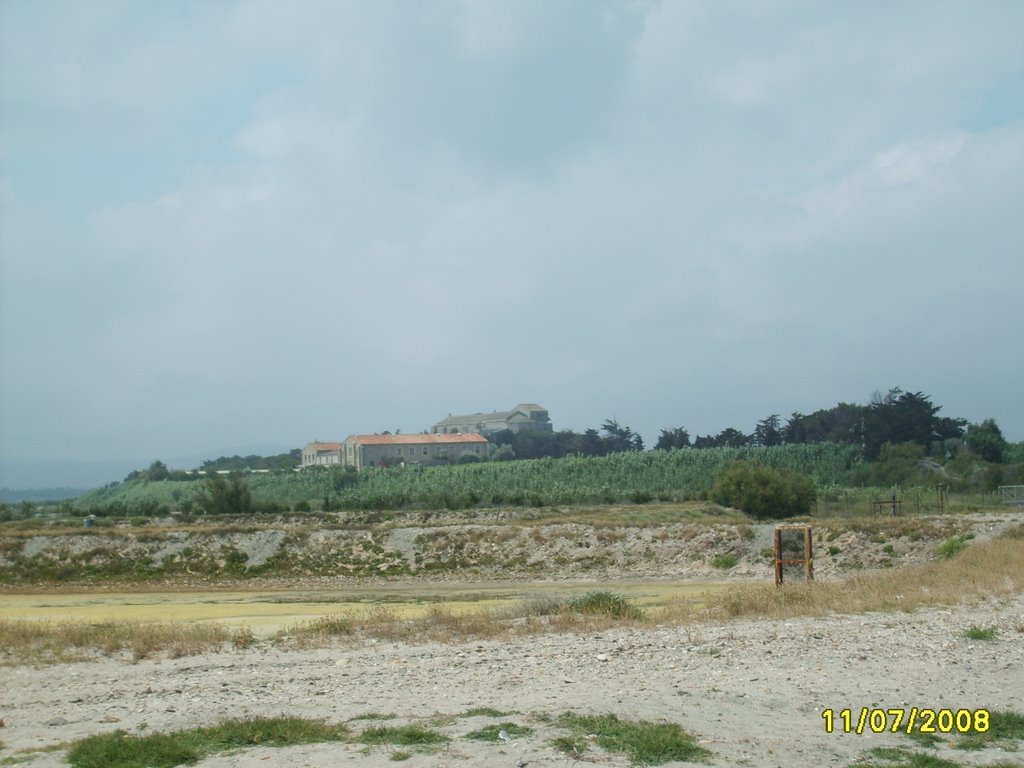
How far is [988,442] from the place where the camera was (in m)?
98.9

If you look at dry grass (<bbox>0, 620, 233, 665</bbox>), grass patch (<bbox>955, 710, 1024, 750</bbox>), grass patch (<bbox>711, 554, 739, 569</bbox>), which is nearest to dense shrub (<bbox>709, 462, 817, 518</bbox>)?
grass patch (<bbox>711, 554, 739, 569</bbox>)

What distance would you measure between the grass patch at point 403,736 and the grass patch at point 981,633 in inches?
348

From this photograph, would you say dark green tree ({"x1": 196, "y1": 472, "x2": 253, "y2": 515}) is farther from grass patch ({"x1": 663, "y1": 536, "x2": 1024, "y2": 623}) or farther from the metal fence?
grass patch ({"x1": 663, "y1": 536, "x2": 1024, "y2": 623})

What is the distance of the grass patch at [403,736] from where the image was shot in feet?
30.3

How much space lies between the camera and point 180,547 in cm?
5175

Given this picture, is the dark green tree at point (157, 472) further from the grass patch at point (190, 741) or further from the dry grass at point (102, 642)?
the grass patch at point (190, 741)

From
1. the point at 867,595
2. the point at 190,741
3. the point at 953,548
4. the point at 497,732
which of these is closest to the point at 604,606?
the point at 867,595

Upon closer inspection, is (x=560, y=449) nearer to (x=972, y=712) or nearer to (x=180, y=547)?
(x=180, y=547)

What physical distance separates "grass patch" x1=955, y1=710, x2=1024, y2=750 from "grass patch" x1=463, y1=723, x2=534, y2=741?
4.01 m

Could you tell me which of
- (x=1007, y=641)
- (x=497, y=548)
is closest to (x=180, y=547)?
(x=497, y=548)

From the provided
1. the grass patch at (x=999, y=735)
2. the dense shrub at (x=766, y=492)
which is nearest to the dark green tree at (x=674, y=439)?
the dense shrub at (x=766, y=492)

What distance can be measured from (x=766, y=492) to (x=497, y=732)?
5788 cm

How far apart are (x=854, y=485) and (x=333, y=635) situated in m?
79.5

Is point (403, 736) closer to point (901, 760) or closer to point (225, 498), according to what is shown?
point (901, 760)
